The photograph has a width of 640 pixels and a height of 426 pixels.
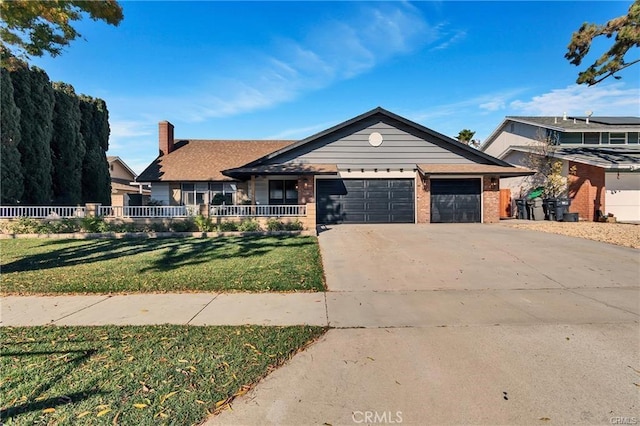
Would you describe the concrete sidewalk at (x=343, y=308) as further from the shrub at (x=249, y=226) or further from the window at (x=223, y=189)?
the window at (x=223, y=189)

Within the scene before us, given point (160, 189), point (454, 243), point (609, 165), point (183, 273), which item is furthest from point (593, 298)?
point (160, 189)

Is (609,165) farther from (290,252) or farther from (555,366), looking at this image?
(555,366)

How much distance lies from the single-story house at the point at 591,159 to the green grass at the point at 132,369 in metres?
19.5

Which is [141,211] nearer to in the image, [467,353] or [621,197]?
[467,353]

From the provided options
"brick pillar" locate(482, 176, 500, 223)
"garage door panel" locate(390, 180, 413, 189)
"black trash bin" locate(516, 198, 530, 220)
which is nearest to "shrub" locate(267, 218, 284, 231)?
"garage door panel" locate(390, 180, 413, 189)

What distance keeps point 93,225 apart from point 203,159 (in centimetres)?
983

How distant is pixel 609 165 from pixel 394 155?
10.1 meters

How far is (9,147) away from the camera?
1634 cm

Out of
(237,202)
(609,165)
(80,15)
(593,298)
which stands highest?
(80,15)

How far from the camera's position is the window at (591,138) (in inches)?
835

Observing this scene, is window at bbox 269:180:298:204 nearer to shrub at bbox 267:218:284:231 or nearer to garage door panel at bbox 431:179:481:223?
shrub at bbox 267:218:284:231

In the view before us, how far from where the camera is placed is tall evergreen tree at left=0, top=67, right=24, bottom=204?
16.0m

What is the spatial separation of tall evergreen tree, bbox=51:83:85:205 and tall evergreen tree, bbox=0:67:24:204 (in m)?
4.32

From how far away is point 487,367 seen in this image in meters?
3.46
